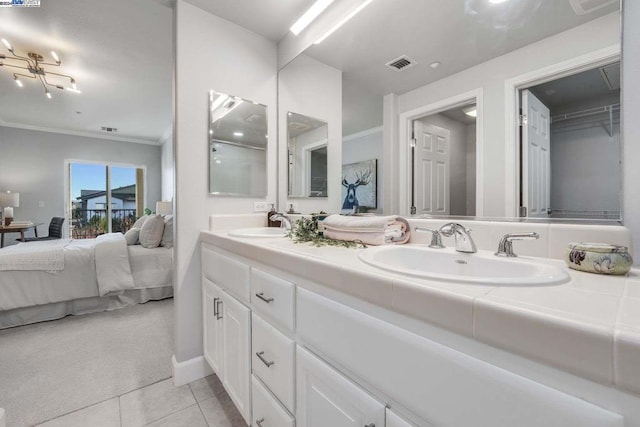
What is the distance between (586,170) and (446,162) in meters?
0.47

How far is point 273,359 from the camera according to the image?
97 centimetres

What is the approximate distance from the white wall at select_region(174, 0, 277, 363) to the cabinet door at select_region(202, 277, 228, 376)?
0.13 metres

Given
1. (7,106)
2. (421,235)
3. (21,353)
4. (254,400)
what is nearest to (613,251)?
(421,235)

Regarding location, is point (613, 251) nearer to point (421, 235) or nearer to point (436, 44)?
point (421, 235)

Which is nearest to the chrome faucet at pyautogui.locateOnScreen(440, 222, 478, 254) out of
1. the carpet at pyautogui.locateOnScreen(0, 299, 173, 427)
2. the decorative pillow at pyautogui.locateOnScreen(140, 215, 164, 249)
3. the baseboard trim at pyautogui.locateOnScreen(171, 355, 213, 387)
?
the baseboard trim at pyautogui.locateOnScreen(171, 355, 213, 387)

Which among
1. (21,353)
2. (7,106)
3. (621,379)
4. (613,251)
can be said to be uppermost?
(7,106)

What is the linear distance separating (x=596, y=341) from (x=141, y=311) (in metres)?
3.31

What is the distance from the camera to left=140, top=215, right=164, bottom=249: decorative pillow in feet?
10.1

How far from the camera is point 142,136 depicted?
6.11 metres

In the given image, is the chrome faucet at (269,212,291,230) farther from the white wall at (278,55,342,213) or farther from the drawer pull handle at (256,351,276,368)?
the drawer pull handle at (256,351,276,368)

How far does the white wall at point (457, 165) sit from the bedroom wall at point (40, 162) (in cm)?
716

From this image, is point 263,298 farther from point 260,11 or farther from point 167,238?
point 167,238

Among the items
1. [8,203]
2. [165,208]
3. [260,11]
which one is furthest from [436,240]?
[8,203]

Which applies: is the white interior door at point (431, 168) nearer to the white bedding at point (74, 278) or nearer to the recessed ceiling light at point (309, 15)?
the recessed ceiling light at point (309, 15)
